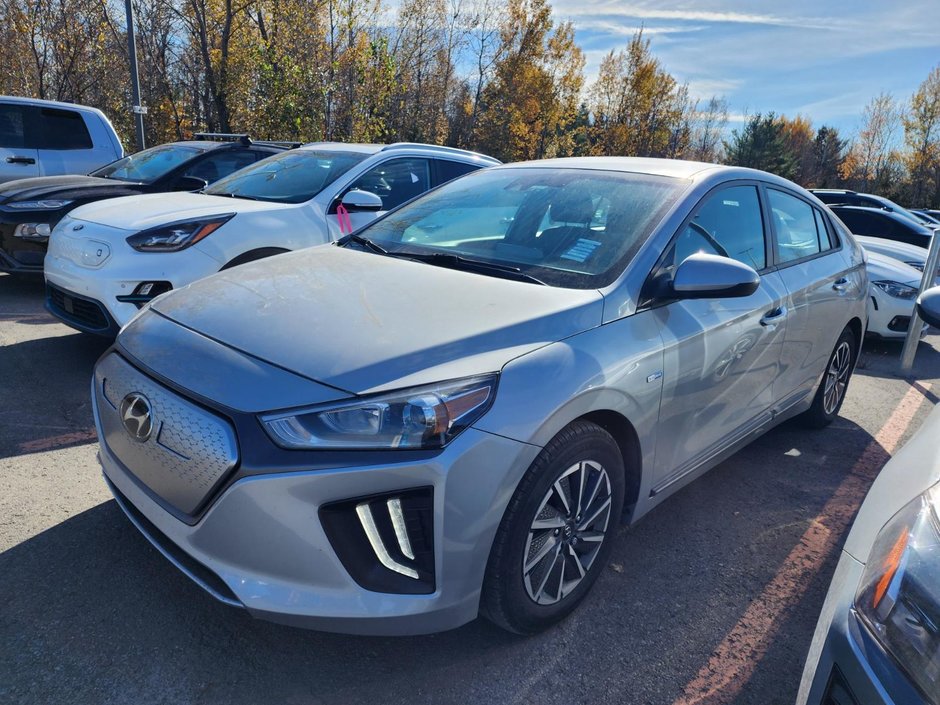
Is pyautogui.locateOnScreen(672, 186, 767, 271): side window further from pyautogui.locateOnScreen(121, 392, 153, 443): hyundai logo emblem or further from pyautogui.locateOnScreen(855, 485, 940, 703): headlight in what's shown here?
pyautogui.locateOnScreen(121, 392, 153, 443): hyundai logo emblem

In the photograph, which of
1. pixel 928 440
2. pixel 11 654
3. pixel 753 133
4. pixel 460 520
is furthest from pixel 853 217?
pixel 753 133

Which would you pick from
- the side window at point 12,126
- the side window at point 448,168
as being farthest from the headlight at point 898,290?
the side window at point 12,126

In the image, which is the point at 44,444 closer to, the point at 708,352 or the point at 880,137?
the point at 708,352

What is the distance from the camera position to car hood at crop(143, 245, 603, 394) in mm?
2027

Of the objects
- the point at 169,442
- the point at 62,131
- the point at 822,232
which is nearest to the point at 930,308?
the point at 822,232

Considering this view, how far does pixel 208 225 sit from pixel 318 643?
326 centimetres

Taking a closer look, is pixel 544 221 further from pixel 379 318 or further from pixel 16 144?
pixel 16 144

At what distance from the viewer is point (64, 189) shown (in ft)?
21.0

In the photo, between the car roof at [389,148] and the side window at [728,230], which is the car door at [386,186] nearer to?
the car roof at [389,148]

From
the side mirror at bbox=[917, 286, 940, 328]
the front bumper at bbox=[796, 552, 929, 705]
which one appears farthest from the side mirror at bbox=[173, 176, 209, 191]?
the front bumper at bbox=[796, 552, 929, 705]

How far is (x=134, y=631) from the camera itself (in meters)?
Answer: 2.22

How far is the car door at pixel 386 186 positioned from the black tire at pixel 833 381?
10.5 ft

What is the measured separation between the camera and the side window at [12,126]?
8.05 meters

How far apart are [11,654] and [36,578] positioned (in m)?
0.39
